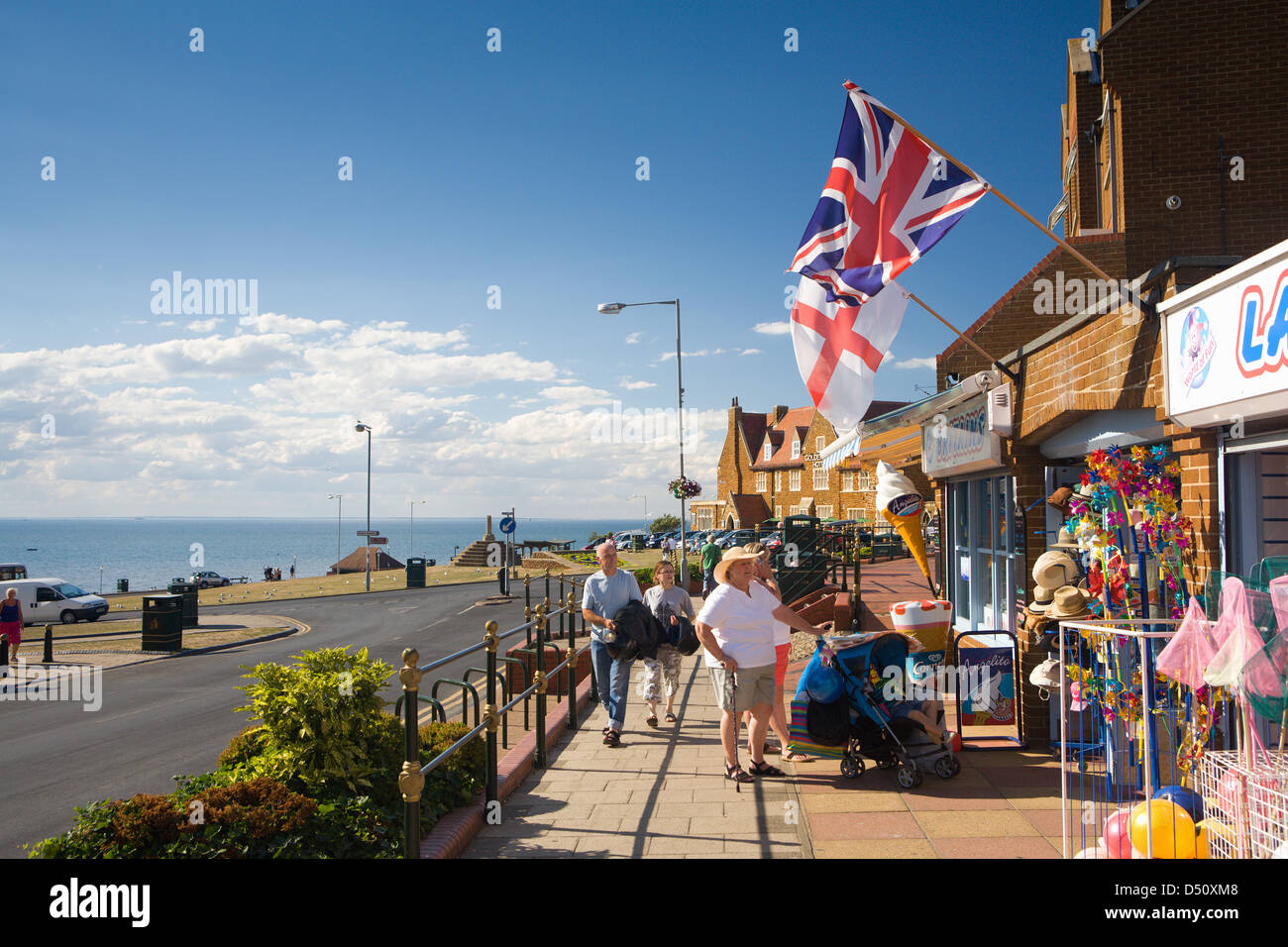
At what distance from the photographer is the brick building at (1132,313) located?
17.3 ft

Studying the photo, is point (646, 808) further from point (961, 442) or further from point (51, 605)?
point (51, 605)

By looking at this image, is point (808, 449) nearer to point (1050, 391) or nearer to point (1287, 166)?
point (1287, 166)

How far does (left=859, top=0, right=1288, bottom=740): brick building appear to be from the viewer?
5.27 meters

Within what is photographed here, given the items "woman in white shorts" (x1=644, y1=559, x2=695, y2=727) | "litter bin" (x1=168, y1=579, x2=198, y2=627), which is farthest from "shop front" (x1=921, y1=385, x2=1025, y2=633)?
"litter bin" (x1=168, y1=579, x2=198, y2=627)

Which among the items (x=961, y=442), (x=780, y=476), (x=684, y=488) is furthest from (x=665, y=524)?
(x=961, y=442)

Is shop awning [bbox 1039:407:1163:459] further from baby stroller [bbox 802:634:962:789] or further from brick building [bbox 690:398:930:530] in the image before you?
brick building [bbox 690:398:930:530]

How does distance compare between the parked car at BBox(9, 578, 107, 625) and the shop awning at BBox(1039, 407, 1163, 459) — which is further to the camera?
the parked car at BBox(9, 578, 107, 625)

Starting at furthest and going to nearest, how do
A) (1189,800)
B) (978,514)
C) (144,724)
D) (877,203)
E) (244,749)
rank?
(144,724), (978,514), (877,203), (244,749), (1189,800)

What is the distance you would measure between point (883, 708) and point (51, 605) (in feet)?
108

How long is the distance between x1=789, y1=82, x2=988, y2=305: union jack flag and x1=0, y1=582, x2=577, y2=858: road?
7.88 meters

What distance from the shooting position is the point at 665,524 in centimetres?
7256

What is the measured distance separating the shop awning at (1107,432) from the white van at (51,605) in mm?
33194
